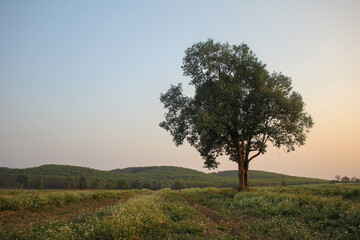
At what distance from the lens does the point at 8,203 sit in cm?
1617

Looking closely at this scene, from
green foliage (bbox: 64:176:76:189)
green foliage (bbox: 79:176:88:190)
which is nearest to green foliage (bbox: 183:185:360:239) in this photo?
green foliage (bbox: 79:176:88:190)

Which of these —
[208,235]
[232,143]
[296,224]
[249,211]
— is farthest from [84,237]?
[232,143]

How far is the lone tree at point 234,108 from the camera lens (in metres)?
22.9

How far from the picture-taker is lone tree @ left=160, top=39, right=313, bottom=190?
902 inches

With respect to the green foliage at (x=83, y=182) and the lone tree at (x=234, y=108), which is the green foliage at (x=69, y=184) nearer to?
the green foliage at (x=83, y=182)

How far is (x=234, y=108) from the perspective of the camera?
2362 cm

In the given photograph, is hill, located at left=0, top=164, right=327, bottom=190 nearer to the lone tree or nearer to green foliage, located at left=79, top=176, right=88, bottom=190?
green foliage, located at left=79, top=176, right=88, bottom=190

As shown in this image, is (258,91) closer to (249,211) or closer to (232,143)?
(232,143)

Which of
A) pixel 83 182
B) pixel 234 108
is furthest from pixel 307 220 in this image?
pixel 83 182

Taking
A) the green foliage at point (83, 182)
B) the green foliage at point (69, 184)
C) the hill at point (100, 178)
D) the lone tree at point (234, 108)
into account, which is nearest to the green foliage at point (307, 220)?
the lone tree at point (234, 108)

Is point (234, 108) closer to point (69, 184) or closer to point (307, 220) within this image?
point (307, 220)

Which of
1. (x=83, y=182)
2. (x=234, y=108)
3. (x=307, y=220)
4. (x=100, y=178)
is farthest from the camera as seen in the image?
(x=100, y=178)

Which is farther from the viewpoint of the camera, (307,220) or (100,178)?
(100,178)

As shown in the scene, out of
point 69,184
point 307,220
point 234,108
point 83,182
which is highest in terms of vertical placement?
point 234,108
